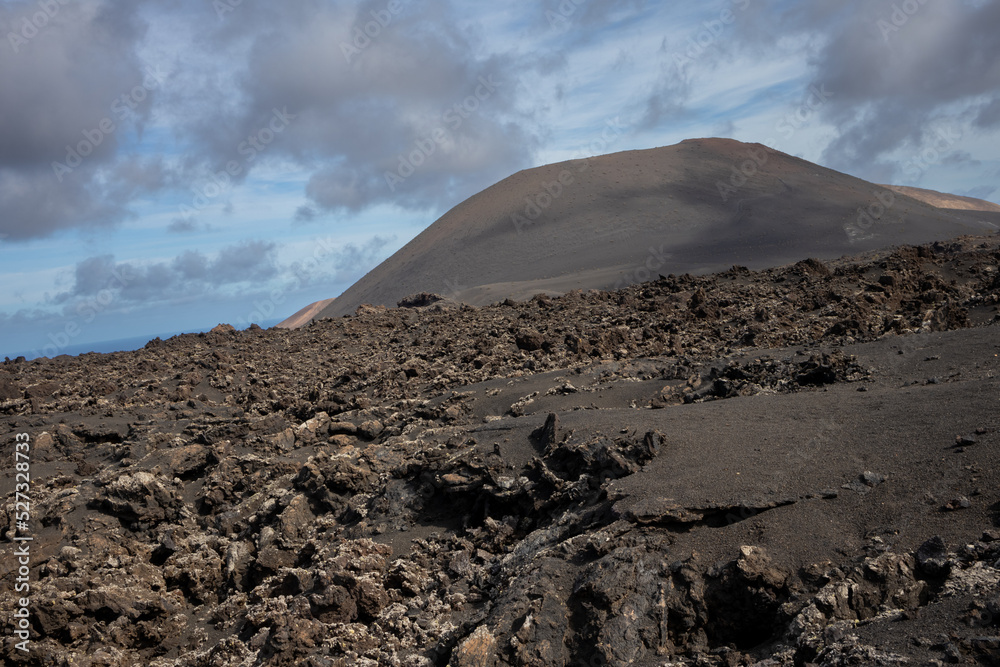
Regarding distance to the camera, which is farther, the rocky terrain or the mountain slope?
the mountain slope

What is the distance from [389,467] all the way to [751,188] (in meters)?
50.6

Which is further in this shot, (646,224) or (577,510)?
(646,224)

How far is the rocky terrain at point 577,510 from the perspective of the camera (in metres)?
3.76

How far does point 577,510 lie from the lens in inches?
205

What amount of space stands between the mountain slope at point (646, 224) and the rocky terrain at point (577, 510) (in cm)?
2295

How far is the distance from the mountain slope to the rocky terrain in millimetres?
22950

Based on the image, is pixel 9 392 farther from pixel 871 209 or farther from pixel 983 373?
pixel 871 209

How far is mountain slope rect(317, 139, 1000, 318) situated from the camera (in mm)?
38156

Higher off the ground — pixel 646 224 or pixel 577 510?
pixel 646 224

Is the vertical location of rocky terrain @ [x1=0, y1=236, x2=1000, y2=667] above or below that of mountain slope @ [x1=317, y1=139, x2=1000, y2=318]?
below

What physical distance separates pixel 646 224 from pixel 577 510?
142ft

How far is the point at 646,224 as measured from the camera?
46594 mm

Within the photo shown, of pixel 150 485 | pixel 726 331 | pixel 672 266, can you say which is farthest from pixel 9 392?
pixel 672 266

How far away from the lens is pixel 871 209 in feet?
146
